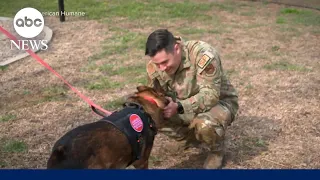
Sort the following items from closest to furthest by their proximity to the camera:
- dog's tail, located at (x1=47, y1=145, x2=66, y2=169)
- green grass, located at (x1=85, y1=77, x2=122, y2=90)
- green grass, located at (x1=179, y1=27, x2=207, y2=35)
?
dog's tail, located at (x1=47, y1=145, x2=66, y2=169) → green grass, located at (x1=85, y1=77, x2=122, y2=90) → green grass, located at (x1=179, y1=27, x2=207, y2=35)

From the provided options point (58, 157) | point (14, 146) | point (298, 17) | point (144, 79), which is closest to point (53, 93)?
point (144, 79)

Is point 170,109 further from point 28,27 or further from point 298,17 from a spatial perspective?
point 298,17

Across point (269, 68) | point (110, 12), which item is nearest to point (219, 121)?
point (269, 68)

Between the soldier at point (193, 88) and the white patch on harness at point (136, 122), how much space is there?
0.31m

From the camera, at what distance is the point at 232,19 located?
9359mm

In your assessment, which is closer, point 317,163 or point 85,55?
point 317,163

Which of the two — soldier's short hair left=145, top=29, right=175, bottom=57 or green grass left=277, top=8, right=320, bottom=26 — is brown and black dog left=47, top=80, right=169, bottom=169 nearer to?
soldier's short hair left=145, top=29, right=175, bottom=57

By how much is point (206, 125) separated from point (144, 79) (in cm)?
240

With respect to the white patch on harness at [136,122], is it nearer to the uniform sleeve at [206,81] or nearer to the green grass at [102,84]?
the uniform sleeve at [206,81]

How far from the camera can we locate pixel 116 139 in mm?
2742

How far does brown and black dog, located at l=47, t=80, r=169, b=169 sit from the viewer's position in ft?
8.28

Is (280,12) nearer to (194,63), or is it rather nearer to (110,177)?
(194,63)

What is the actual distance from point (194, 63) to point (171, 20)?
5897 mm

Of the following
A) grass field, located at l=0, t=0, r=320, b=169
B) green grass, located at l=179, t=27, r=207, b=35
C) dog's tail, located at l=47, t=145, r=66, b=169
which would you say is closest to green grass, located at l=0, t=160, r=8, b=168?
grass field, located at l=0, t=0, r=320, b=169
